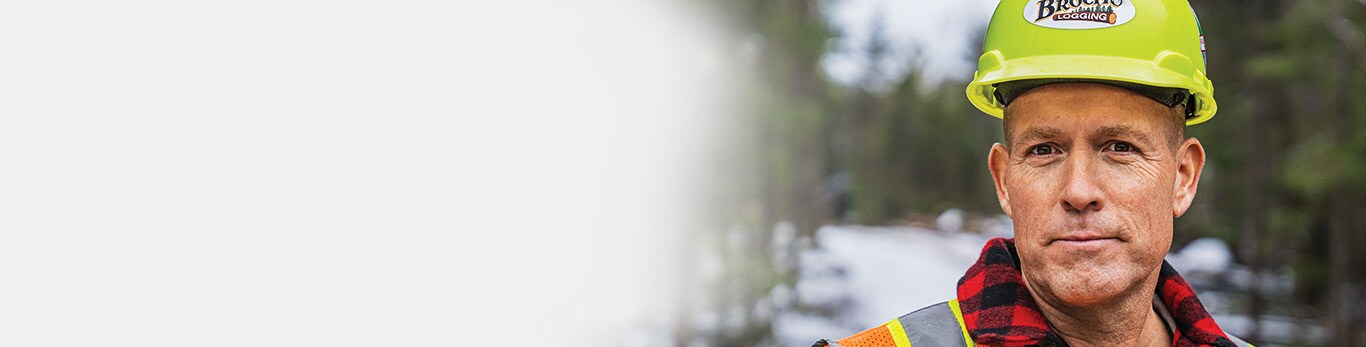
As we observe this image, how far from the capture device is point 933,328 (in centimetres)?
197

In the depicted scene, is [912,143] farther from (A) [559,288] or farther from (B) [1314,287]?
(A) [559,288]

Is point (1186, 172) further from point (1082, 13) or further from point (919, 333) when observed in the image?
point (919, 333)

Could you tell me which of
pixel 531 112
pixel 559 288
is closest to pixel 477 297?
pixel 559 288

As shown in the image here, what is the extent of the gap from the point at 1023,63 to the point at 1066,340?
1.76 ft

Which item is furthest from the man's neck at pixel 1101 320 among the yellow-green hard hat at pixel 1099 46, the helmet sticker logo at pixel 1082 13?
the helmet sticker logo at pixel 1082 13

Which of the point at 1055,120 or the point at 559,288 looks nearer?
the point at 1055,120

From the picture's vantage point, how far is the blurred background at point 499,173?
996 centimetres

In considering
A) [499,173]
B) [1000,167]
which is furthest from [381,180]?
[1000,167]

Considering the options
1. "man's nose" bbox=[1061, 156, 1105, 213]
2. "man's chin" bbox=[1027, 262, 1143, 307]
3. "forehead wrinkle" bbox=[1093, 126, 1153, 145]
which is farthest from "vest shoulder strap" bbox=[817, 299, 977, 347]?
"forehead wrinkle" bbox=[1093, 126, 1153, 145]

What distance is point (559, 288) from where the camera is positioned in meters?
13.5

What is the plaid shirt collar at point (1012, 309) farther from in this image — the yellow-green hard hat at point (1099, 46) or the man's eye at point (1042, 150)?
the yellow-green hard hat at point (1099, 46)

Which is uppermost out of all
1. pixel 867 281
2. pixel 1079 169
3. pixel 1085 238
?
pixel 1079 169

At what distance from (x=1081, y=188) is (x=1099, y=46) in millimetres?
252

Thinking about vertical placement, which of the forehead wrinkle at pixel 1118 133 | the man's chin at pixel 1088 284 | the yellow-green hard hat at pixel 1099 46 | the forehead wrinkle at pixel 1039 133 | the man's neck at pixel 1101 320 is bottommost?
the man's neck at pixel 1101 320
